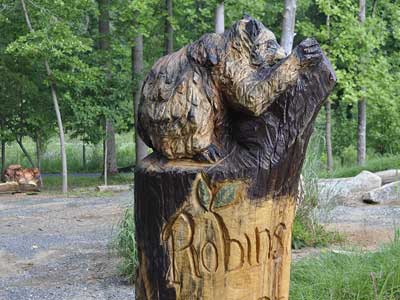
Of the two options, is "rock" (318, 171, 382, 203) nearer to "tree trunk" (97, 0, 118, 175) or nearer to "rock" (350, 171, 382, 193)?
"rock" (350, 171, 382, 193)

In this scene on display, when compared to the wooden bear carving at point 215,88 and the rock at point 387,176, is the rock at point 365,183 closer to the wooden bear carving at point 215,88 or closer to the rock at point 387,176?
the rock at point 387,176

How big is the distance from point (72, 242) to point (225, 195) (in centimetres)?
546

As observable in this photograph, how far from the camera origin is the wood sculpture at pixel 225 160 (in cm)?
218

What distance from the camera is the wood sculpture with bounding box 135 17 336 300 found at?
85.7 inches

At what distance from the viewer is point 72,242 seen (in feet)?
23.9

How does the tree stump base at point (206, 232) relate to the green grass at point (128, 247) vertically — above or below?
above

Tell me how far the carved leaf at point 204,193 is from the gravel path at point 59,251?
118 inches

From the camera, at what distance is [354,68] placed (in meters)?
12.3

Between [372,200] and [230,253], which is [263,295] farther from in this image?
[372,200]

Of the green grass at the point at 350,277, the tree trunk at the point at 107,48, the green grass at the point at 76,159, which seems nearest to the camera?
the green grass at the point at 350,277

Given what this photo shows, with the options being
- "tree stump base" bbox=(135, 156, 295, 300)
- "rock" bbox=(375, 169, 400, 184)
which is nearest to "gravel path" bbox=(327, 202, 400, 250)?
"rock" bbox=(375, 169, 400, 184)

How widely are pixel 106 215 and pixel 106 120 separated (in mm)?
5295

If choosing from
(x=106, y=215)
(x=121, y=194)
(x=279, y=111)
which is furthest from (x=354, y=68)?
(x=279, y=111)

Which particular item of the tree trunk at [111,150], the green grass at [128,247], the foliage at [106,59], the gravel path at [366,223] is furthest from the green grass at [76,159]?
the green grass at [128,247]
